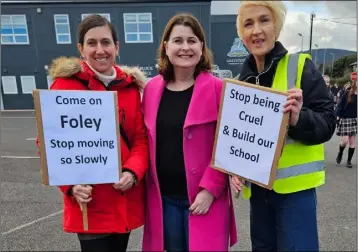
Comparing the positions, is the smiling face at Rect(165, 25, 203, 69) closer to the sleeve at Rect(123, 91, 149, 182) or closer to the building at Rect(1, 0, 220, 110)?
the sleeve at Rect(123, 91, 149, 182)

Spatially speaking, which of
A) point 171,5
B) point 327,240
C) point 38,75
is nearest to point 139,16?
point 171,5

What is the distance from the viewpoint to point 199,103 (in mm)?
2047

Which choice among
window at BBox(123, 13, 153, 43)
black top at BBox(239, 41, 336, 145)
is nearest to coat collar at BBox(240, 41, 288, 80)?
black top at BBox(239, 41, 336, 145)

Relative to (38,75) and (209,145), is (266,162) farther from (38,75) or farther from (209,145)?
(38,75)

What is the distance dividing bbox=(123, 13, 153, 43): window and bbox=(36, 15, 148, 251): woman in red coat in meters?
21.7

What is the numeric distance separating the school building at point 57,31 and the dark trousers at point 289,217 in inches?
833

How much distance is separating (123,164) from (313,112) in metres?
1.21

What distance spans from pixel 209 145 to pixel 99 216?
2.79 ft

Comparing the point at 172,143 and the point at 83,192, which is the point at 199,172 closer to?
the point at 172,143

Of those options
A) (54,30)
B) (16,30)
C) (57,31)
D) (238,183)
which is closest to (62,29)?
(57,31)

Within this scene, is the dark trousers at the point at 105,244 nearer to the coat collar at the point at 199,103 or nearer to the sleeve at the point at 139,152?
the sleeve at the point at 139,152

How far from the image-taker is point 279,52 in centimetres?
193

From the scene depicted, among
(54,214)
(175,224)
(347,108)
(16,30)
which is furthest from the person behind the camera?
(16,30)

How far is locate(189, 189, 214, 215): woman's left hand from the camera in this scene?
205cm
